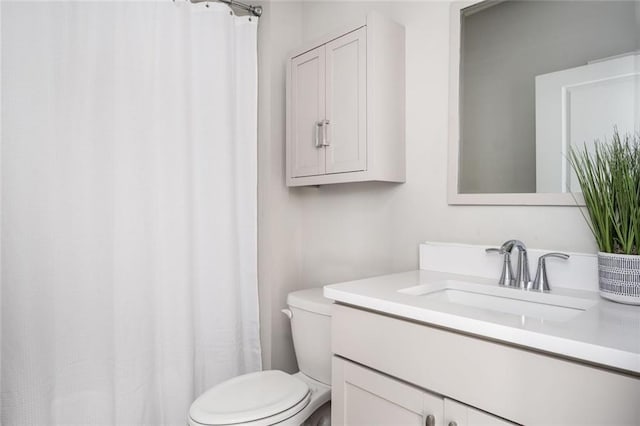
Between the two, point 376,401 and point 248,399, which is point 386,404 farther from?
point 248,399

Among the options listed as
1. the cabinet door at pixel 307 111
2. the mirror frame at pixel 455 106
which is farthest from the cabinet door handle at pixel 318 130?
the mirror frame at pixel 455 106

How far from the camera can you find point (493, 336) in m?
0.81

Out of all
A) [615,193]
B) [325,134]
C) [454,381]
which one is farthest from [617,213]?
[325,134]

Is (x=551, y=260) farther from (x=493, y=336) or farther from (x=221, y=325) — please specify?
(x=221, y=325)

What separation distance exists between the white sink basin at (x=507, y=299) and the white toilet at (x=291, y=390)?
46 cm

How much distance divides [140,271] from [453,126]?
1.28 metres

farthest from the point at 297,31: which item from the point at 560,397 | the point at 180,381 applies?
the point at 560,397

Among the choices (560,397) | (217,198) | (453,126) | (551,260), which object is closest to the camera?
(560,397)

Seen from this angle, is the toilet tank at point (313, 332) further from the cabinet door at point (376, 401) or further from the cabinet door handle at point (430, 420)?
the cabinet door handle at point (430, 420)

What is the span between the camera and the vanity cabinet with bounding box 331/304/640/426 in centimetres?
70

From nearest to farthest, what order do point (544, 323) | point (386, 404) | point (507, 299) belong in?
point (544, 323) → point (386, 404) → point (507, 299)

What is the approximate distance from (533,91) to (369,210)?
30.1 inches

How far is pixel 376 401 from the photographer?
104 centimetres

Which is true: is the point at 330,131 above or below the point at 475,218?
above
